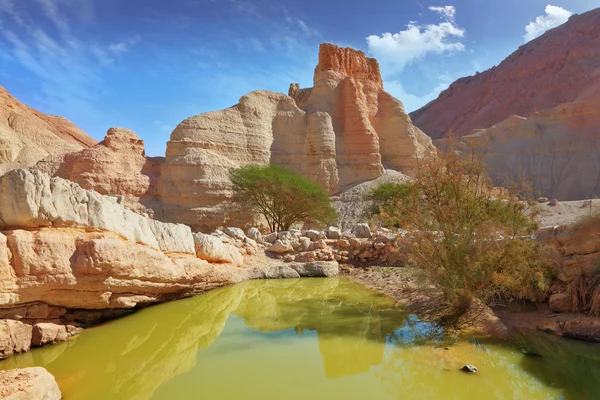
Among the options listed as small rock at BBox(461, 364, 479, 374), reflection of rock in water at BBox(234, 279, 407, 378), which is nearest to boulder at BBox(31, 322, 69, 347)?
reflection of rock in water at BBox(234, 279, 407, 378)

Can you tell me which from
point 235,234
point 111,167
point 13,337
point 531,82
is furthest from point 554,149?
point 13,337

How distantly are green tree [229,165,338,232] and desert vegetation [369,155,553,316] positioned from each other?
13.7m

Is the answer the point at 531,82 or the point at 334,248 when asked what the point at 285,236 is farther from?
the point at 531,82

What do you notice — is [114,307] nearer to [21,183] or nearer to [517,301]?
[21,183]

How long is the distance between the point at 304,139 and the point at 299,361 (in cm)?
2742

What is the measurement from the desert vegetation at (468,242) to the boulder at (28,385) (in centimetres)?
523

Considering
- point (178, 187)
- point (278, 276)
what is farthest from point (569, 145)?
point (278, 276)

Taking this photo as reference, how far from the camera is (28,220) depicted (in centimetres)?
579

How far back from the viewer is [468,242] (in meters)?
6.29

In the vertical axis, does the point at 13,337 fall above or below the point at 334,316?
above

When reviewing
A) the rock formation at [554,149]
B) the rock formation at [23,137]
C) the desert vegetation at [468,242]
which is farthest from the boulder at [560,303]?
the rock formation at [23,137]

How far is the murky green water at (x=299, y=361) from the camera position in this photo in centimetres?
428

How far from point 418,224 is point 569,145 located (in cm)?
4369

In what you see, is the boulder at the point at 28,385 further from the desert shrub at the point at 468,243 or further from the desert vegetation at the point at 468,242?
the desert shrub at the point at 468,243
